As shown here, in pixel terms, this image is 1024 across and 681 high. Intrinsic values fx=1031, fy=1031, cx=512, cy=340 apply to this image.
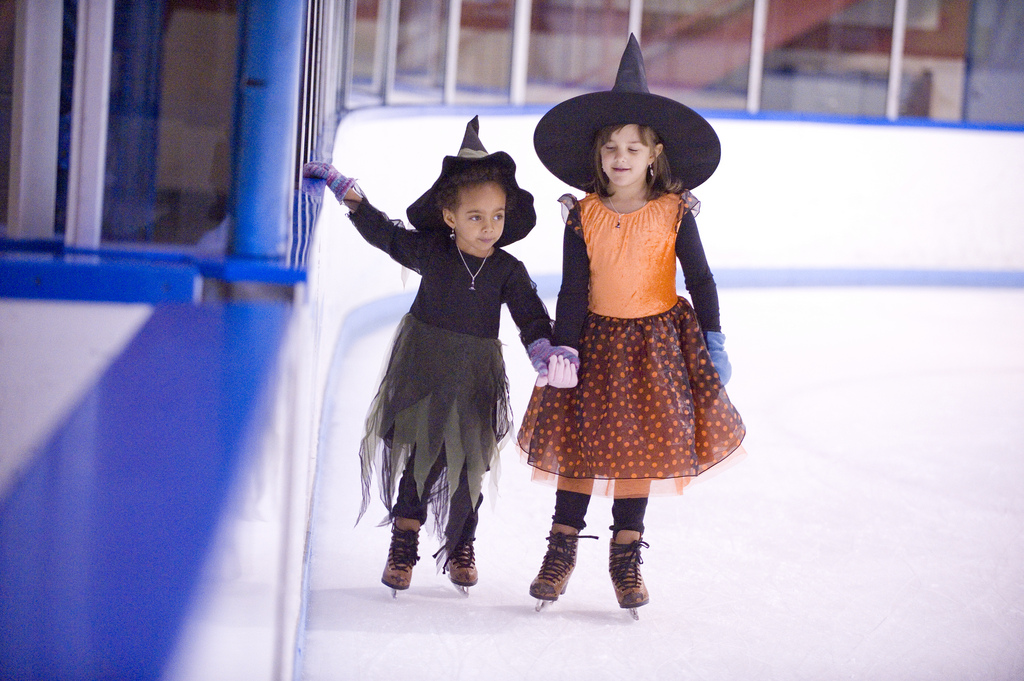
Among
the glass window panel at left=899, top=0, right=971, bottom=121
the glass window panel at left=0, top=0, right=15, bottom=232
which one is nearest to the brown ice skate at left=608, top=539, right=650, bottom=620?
the glass window panel at left=0, top=0, right=15, bottom=232

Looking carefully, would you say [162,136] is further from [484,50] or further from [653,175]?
[484,50]

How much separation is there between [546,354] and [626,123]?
1.36 feet

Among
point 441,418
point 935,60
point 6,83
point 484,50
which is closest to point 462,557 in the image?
point 441,418

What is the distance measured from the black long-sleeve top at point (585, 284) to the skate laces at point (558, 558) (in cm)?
35

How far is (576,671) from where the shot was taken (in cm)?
158

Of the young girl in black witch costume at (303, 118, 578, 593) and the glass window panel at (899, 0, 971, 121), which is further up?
the glass window panel at (899, 0, 971, 121)

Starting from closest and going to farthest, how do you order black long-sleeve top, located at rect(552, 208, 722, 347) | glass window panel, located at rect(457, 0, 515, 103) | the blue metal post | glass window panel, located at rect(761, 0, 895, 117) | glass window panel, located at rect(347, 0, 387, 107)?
the blue metal post
black long-sleeve top, located at rect(552, 208, 722, 347)
glass window panel, located at rect(347, 0, 387, 107)
glass window panel, located at rect(457, 0, 515, 103)
glass window panel, located at rect(761, 0, 895, 117)

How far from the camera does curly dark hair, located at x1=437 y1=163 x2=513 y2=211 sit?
169 cm

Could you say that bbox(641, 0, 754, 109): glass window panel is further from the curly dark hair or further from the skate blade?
the skate blade

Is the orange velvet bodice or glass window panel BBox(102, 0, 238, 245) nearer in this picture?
glass window panel BBox(102, 0, 238, 245)

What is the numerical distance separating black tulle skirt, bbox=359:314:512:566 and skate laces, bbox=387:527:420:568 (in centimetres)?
5

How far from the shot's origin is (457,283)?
1.73m

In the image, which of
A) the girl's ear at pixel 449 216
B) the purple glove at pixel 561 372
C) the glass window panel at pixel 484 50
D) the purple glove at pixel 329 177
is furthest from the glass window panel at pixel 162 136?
the glass window panel at pixel 484 50

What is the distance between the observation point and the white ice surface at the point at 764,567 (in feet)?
5.40
